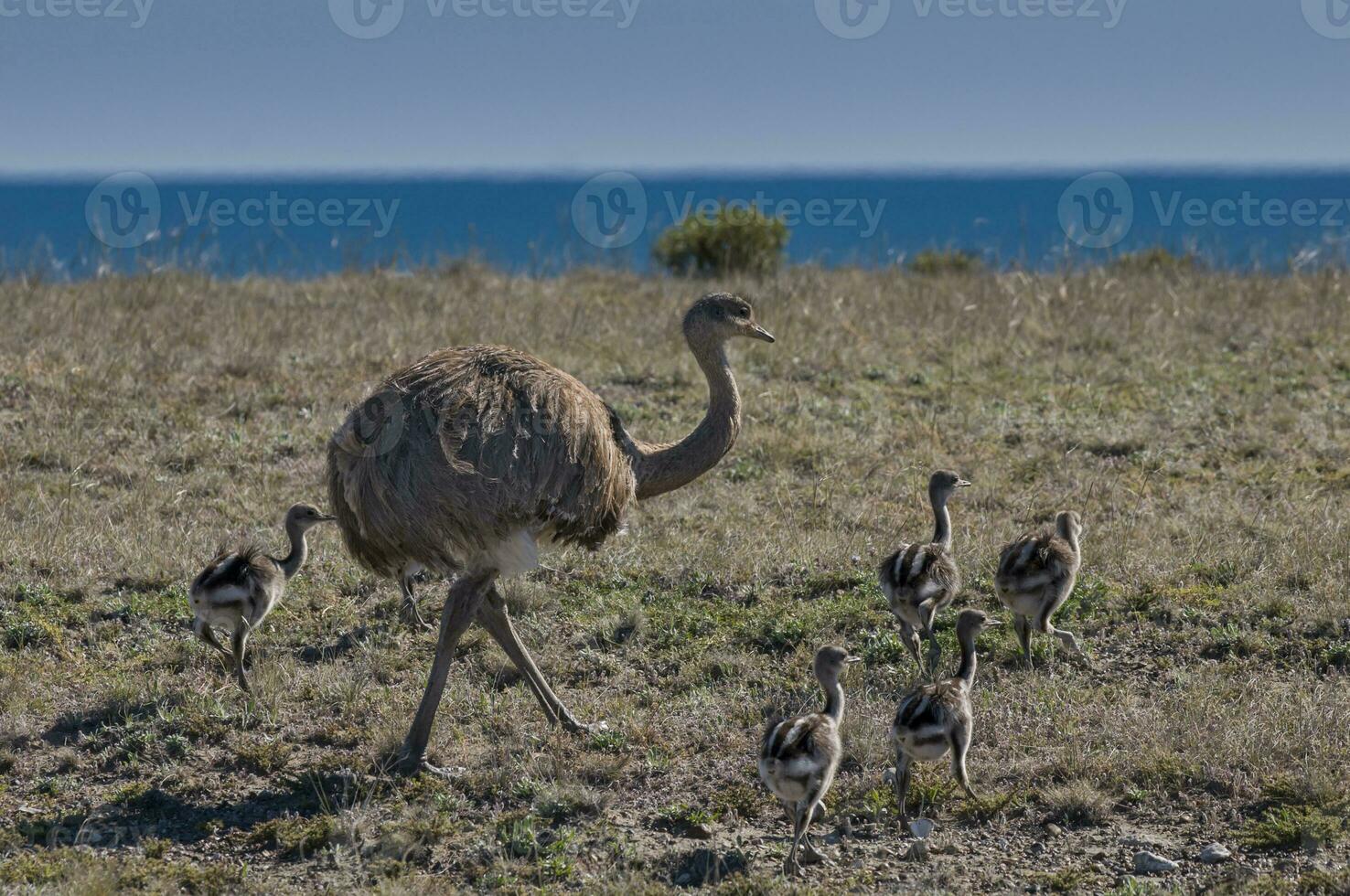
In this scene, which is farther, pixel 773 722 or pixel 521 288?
pixel 521 288

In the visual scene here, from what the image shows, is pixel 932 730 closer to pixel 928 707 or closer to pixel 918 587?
pixel 928 707

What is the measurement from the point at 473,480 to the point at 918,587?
7.38 feet

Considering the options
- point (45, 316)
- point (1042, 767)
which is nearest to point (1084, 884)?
point (1042, 767)

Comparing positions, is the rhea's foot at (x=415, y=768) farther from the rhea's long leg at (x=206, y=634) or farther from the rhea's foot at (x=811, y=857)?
the rhea's foot at (x=811, y=857)

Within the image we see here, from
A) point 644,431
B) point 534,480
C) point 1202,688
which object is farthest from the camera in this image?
point 644,431

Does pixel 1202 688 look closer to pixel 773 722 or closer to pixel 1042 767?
pixel 1042 767

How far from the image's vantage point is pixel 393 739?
678 cm

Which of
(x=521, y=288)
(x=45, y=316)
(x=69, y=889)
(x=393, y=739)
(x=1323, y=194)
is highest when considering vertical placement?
(x=1323, y=194)

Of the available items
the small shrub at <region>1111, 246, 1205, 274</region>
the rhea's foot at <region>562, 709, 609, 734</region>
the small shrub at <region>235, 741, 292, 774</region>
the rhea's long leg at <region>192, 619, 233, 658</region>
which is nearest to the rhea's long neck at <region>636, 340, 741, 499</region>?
the rhea's foot at <region>562, 709, 609, 734</region>

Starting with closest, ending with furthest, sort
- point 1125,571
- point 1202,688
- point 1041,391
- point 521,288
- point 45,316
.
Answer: point 1202,688, point 1125,571, point 1041,391, point 45,316, point 521,288

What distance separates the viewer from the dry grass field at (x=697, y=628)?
5.99m

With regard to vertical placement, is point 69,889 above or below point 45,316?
below

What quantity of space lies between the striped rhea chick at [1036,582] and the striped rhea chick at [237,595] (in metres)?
3.58

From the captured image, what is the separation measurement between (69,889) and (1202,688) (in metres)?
4.96
